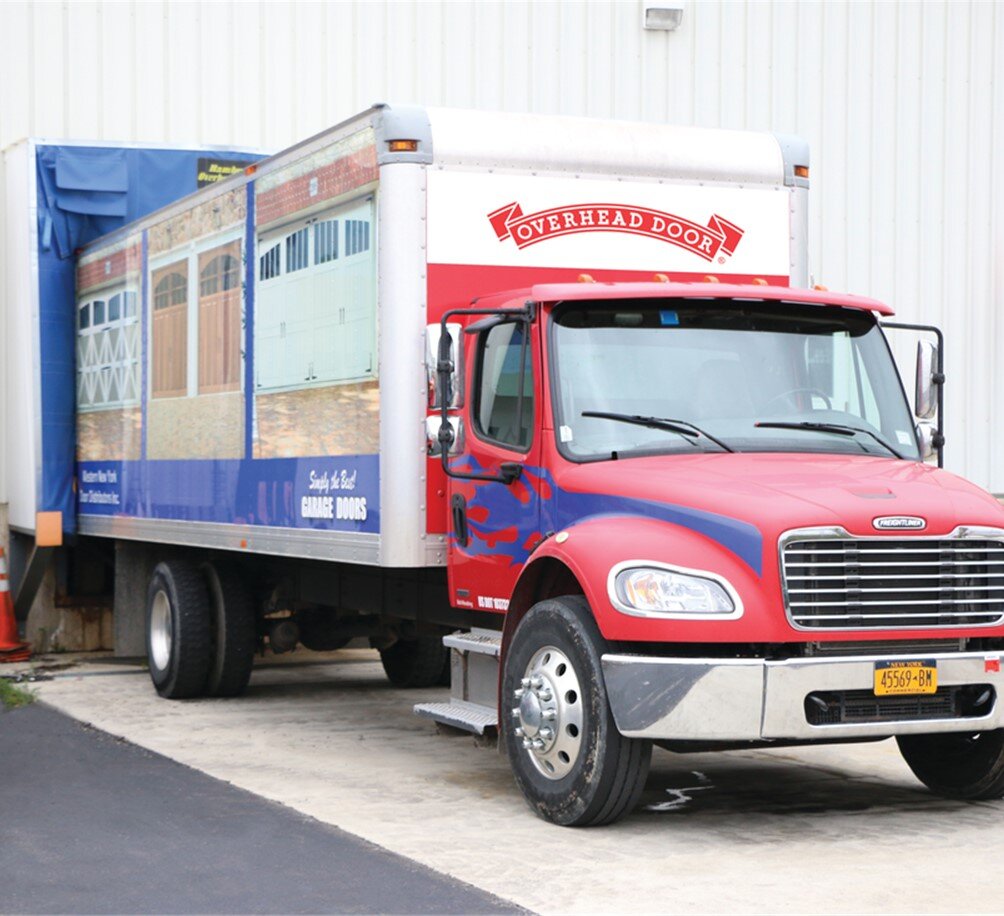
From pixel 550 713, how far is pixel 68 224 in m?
8.71

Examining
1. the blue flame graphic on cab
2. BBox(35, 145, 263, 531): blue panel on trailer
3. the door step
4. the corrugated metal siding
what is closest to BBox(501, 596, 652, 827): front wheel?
the door step

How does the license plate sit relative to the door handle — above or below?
below

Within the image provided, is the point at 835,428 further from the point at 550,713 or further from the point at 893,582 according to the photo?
the point at 550,713

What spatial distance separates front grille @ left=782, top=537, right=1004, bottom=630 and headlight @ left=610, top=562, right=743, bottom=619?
0.27 meters

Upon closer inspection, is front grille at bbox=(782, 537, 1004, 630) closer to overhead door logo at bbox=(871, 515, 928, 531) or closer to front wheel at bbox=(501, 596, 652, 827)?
overhead door logo at bbox=(871, 515, 928, 531)

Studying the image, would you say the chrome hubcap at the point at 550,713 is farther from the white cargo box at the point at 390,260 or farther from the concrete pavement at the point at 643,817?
the white cargo box at the point at 390,260

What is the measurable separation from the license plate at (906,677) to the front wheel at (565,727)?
1.02 meters

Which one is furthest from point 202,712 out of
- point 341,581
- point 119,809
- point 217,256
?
point 119,809

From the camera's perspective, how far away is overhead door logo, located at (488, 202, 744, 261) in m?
9.75

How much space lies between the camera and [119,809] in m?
8.62

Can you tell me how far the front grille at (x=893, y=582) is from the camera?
7.70m

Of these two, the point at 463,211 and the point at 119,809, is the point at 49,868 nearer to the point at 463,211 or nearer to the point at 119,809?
the point at 119,809

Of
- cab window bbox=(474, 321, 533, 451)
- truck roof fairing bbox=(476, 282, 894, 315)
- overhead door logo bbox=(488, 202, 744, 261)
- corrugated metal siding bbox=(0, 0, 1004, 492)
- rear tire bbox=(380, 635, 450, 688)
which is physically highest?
corrugated metal siding bbox=(0, 0, 1004, 492)

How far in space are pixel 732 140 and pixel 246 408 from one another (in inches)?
138
